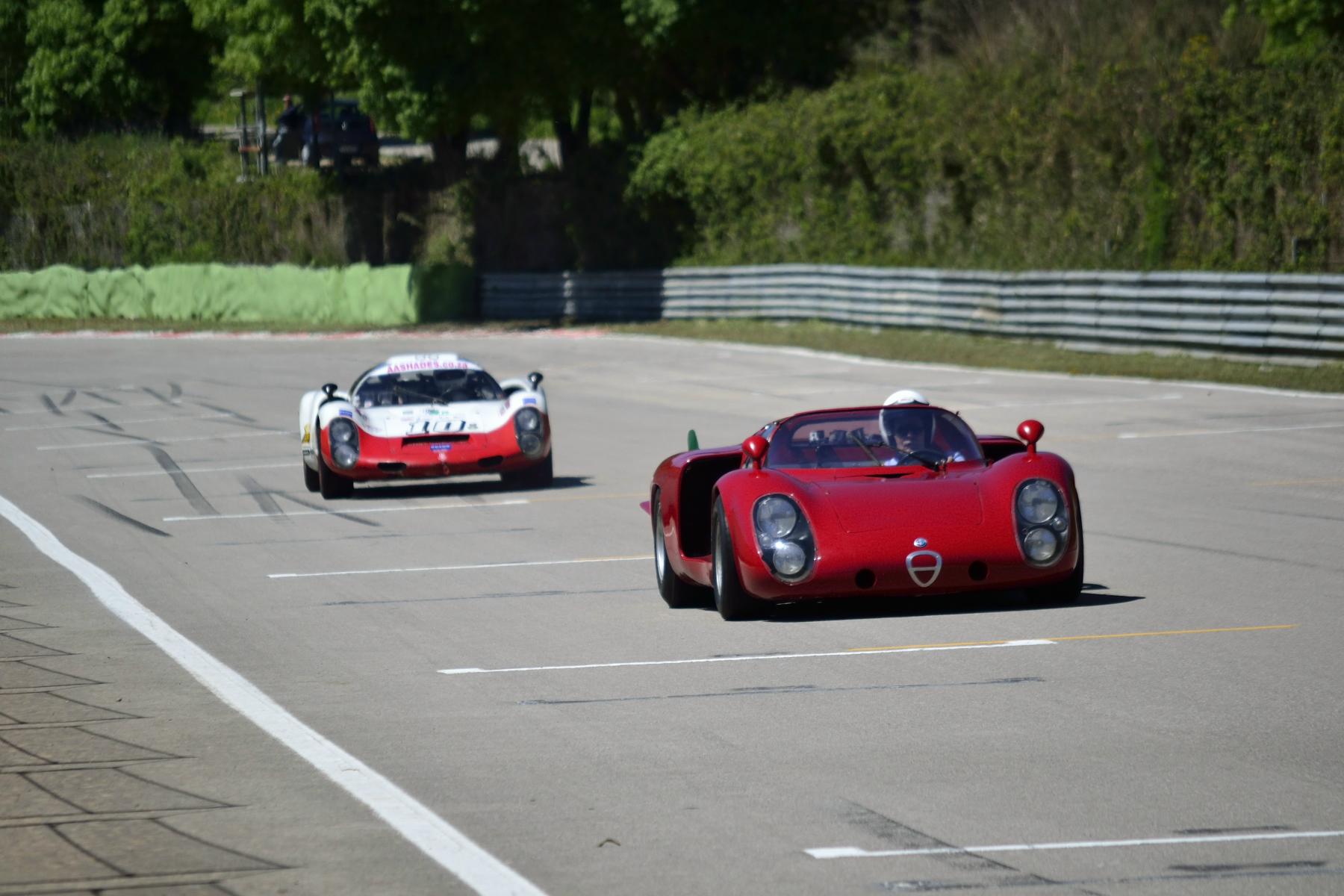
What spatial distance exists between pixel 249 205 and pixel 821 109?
20.1m

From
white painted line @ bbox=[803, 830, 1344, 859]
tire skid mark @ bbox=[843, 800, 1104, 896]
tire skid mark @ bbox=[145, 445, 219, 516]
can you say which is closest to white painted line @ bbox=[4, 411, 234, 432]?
tire skid mark @ bbox=[145, 445, 219, 516]

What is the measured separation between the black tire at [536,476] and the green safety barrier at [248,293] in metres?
29.9

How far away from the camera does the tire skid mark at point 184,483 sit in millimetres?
16202

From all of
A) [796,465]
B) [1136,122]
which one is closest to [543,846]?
[796,465]

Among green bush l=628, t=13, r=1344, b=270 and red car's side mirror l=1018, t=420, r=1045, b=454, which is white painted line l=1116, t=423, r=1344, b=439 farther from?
green bush l=628, t=13, r=1344, b=270

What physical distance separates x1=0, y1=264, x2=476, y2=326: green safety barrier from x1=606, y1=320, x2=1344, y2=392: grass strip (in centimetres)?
675

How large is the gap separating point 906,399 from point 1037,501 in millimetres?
1736

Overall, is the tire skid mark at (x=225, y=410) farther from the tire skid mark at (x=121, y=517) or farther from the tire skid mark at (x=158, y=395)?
the tire skid mark at (x=121, y=517)

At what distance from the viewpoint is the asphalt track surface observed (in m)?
5.43

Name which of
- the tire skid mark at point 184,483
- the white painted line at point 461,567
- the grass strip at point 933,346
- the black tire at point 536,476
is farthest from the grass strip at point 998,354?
the white painted line at point 461,567

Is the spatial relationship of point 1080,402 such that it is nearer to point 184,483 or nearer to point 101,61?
point 184,483

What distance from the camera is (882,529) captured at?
9.52m

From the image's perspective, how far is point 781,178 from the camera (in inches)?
1661

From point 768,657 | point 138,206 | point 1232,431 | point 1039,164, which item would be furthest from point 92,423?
point 138,206
